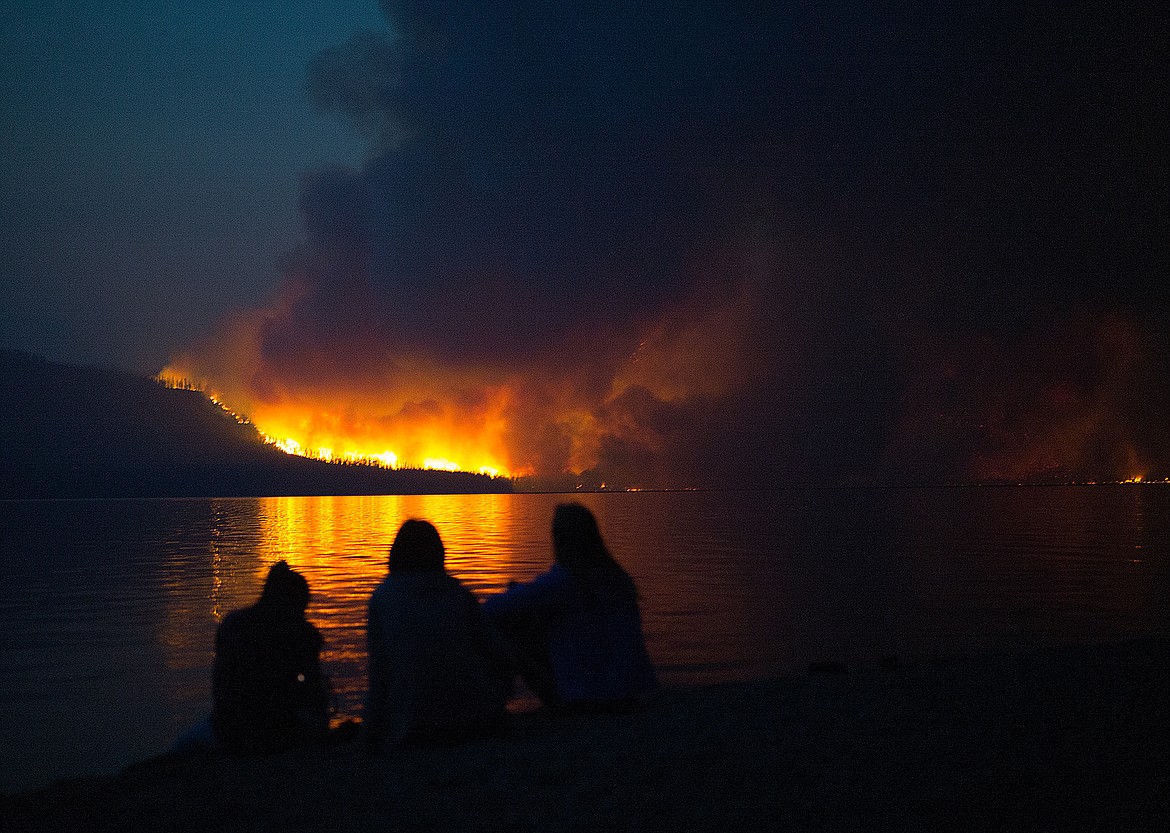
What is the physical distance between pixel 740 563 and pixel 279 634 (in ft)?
100

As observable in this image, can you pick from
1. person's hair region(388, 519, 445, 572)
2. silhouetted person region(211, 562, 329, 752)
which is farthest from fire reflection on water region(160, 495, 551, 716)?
person's hair region(388, 519, 445, 572)

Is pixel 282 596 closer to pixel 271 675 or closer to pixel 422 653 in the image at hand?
pixel 271 675

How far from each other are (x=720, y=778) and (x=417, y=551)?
2.95m

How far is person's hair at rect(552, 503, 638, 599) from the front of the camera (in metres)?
7.94

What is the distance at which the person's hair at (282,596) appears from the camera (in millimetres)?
7926

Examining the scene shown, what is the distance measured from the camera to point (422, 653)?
7125 millimetres

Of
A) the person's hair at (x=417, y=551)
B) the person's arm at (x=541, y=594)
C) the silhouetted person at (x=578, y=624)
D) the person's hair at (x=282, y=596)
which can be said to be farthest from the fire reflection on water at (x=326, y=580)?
the person's hair at (x=417, y=551)

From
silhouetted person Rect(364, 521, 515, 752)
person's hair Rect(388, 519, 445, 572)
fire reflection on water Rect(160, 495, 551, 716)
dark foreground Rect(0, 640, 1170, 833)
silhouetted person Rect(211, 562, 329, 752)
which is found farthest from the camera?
fire reflection on water Rect(160, 495, 551, 716)

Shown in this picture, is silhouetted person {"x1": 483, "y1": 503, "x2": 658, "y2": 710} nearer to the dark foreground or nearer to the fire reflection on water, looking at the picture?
the dark foreground

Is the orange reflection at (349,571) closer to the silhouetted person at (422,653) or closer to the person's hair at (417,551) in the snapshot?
the silhouetted person at (422,653)

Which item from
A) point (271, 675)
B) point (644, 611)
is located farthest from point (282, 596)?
point (644, 611)

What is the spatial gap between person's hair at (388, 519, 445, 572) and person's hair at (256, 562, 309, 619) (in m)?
1.11

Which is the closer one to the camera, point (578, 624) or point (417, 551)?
point (417, 551)

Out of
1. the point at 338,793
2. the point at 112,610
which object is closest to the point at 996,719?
the point at 338,793
